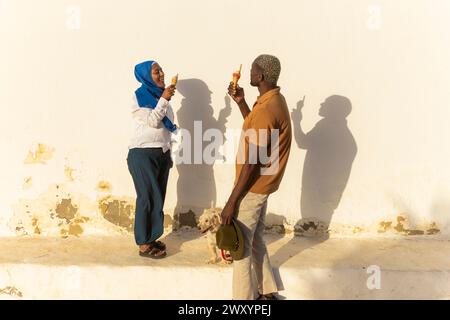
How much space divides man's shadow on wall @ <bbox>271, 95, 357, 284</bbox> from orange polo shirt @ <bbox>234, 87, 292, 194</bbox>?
4.41 feet

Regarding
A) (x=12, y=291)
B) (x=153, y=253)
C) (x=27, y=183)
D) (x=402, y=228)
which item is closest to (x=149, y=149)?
(x=153, y=253)

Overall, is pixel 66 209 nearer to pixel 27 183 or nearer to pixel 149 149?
pixel 27 183

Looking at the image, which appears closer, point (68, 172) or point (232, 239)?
point (232, 239)

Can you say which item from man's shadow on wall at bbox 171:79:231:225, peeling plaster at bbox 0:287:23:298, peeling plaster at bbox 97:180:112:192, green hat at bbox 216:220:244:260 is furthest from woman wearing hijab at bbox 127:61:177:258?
peeling plaster at bbox 0:287:23:298

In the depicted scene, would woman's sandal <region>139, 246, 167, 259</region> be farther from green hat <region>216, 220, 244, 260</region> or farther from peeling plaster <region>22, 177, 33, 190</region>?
peeling plaster <region>22, 177, 33, 190</region>

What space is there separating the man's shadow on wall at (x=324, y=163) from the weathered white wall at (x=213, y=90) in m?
0.06

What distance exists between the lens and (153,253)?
397 cm

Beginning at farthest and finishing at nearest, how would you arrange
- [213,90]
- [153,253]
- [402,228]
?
[402,228] → [213,90] → [153,253]

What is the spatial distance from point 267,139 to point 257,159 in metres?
0.17

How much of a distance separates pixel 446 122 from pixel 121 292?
364 cm

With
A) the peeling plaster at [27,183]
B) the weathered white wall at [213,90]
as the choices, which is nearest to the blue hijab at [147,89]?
the weathered white wall at [213,90]

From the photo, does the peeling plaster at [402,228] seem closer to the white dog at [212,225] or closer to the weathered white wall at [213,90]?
the weathered white wall at [213,90]

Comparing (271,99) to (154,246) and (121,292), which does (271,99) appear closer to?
(154,246)

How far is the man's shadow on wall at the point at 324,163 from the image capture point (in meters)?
4.51
